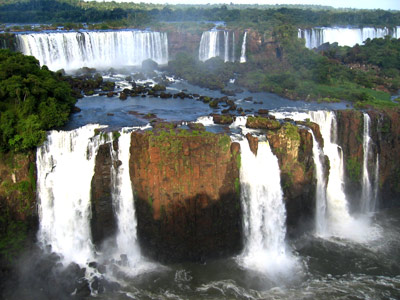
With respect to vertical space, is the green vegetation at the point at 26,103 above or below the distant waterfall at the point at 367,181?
above

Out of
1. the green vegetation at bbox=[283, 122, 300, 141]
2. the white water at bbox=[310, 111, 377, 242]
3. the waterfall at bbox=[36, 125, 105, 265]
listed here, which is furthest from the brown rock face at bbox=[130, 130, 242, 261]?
the white water at bbox=[310, 111, 377, 242]

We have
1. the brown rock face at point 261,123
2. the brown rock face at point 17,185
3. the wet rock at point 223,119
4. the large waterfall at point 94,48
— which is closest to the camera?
the brown rock face at point 17,185

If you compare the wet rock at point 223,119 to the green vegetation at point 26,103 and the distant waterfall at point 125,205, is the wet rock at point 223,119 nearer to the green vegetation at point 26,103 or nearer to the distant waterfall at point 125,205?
the distant waterfall at point 125,205

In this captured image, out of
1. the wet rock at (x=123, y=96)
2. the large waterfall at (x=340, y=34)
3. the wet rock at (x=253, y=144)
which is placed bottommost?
the wet rock at (x=253, y=144)

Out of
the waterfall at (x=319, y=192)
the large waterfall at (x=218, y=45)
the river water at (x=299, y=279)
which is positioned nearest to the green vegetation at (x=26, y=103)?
the river water at (x=299, y=279)

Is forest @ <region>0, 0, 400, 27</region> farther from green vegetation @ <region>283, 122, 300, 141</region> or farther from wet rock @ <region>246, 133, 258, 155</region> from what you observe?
wet rock @ <region>246, 133, 258, 155</region>

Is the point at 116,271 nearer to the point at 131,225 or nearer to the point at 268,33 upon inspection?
the point at 131,225
